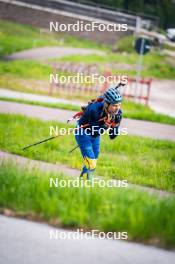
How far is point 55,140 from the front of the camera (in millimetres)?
9672

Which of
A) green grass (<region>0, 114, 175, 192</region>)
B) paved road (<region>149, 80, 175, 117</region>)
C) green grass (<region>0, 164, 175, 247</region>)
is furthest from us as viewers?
paved road (<region>149, 80, 175, 117</region>)

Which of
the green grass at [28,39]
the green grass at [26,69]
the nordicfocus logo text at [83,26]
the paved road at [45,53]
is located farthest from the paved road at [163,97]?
the green grass at [28,39]

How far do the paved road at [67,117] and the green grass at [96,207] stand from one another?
20.4ft

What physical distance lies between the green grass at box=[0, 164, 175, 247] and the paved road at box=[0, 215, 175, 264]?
189mm

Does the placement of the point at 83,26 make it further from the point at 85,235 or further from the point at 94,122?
the point at 85,235

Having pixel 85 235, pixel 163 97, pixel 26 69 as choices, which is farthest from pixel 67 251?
pixel 26 69

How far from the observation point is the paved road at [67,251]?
3992 mm

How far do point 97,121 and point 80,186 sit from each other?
3.47 ft

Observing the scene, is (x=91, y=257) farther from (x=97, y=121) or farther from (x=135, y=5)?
(x=135, y=5)

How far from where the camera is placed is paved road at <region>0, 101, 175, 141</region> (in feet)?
38.8

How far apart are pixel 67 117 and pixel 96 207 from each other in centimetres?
782

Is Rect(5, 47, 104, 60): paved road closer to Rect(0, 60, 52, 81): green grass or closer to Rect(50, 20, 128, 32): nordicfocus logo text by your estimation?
Rect(50, 20, 128, 32): nordicfocus logo text

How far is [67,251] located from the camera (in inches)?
163

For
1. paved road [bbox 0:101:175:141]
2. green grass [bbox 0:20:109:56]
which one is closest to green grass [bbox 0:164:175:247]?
paved road [bbox 0:101:175:141]
